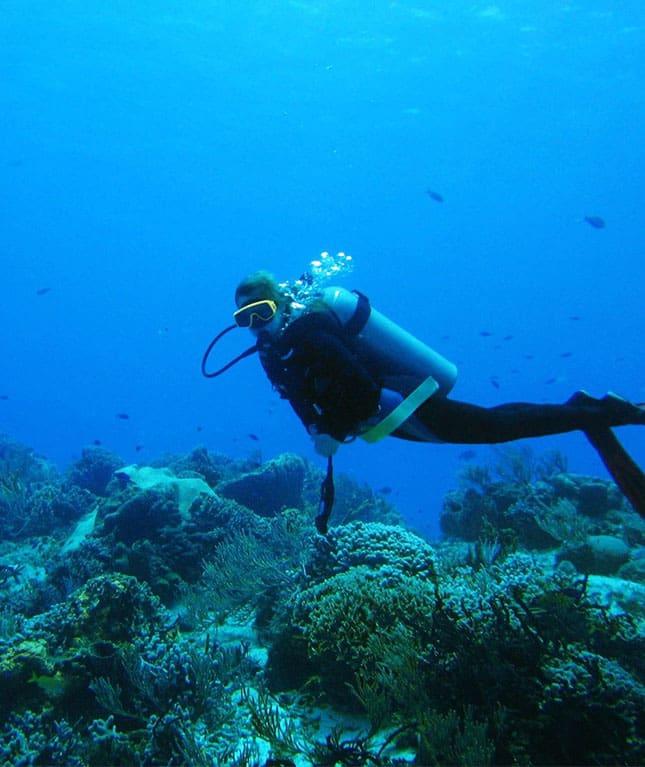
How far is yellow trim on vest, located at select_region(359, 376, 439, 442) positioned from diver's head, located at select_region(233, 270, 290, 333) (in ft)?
4.26

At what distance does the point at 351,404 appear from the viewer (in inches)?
172

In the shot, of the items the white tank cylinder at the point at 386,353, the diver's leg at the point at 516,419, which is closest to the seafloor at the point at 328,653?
the diver's leg at the point at 516,419

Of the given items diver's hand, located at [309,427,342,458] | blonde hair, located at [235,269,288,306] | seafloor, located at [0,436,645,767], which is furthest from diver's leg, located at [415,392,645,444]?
blonde hair, located at [235,269,288,306]

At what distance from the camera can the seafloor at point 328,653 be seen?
12.3ft

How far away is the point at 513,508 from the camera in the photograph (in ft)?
33.5

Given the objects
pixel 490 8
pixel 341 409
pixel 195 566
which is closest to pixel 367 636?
pixel 341 409

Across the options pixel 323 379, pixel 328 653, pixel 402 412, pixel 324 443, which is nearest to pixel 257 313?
pixel 323 379

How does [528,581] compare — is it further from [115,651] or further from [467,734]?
[115,651]

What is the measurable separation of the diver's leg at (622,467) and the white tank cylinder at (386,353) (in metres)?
1.73

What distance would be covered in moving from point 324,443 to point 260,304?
4.61 feet

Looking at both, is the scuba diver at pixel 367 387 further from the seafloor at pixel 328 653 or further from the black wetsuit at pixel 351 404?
the seafloor at pixel 328 653

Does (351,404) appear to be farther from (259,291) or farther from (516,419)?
(516,419)

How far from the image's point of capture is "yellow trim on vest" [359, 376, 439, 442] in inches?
175

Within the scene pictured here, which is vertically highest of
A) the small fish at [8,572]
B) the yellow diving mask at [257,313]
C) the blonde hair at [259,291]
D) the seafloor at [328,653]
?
the small fish at [8,572]
